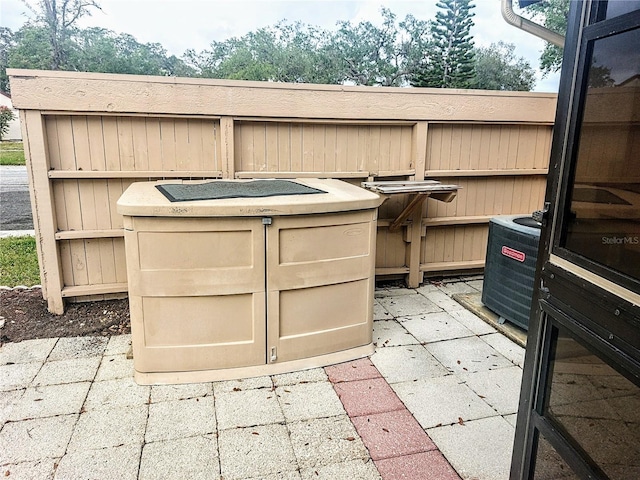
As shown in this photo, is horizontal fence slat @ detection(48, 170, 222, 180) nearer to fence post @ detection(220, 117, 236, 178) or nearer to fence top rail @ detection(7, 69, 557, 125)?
fence post @ detection(220, 117, 236, 178)

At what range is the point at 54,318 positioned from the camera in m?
3.39

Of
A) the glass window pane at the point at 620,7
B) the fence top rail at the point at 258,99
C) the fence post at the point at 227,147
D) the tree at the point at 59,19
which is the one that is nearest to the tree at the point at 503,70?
the tree at the point at 59,19

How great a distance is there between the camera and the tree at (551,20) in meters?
21.0

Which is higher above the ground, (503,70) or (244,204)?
(503,70)

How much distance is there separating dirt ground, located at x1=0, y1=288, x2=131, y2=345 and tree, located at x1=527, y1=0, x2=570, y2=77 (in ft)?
72.5

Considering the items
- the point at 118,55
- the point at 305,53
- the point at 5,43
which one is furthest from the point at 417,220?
the point at 5,43

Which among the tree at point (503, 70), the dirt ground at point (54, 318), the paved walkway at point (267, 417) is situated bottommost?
the paved walkway at point (267, 417)

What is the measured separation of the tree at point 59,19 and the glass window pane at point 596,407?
950 inches

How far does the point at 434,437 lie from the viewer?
2.17 metres

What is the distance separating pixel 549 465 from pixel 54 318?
3.41 metres

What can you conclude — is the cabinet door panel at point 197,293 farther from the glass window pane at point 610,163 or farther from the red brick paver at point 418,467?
the glass window pane at point 610,163

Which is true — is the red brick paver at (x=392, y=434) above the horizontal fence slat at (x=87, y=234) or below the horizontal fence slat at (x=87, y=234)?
below

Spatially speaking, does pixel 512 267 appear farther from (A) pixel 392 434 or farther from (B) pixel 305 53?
(B) pixel 305 53

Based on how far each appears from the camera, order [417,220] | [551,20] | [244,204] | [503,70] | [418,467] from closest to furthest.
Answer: [418,467]
[244,204]
[417,220]
[551,20]
[503,70]
